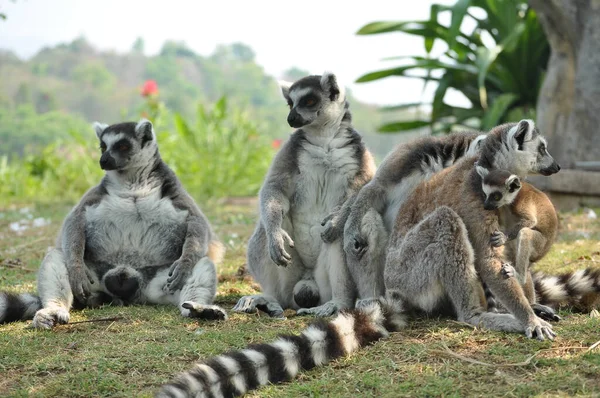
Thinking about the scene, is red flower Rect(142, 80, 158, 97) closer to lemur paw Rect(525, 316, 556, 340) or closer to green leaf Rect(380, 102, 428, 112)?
green leaf Rect(380, 102, 428, 112)

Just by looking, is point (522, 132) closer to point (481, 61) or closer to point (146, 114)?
point (481, 61)

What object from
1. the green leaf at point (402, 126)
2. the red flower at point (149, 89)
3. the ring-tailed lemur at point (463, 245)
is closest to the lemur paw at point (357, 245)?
the ring-tailed lemur at point (463, 245)

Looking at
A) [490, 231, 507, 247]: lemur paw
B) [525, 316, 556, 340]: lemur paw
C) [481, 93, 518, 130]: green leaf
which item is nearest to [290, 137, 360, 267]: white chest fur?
[490, 231, 507, 247]: lemur paw

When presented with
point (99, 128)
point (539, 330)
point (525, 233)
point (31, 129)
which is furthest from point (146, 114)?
point (31, 129)

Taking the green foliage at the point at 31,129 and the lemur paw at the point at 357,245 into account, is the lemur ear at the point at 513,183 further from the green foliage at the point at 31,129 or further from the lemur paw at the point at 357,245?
the green foliage at the point at 31,129

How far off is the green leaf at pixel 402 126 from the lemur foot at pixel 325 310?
9313 mm

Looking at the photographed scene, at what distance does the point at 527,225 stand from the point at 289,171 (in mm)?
1946

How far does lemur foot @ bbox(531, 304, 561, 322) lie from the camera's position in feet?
14.7

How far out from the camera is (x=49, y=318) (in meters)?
4.84

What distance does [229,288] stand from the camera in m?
6.40

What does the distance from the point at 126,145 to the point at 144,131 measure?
0.22 meters

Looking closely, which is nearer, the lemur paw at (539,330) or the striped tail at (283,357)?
the striped tail at (283,357)

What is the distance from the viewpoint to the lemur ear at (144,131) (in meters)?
6.03

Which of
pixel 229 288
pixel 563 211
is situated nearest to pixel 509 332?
pixel 229 288
